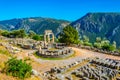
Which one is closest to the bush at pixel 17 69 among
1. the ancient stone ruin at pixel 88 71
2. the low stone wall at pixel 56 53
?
the ancient stone ruin at pixel 88 71

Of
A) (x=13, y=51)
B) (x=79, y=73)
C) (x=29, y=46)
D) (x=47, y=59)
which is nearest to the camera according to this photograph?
(x=79, y=73)

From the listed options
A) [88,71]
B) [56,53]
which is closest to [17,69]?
[88,71]

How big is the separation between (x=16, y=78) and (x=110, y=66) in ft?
81.9

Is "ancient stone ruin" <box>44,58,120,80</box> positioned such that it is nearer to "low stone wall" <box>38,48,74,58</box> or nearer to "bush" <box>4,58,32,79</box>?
"low stone wall" <box>38,48,74,58</box>

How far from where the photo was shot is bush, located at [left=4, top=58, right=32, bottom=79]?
29750 millimetres

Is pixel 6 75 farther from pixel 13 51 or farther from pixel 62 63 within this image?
pixel 13 51

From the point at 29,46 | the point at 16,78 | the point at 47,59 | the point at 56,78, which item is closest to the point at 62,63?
the point at 47,59

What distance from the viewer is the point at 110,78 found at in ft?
132

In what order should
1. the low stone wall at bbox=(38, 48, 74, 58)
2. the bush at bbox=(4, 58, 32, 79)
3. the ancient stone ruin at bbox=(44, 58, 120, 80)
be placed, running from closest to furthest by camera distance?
1. the bush at bbox=(4, 58, 32, 79)
2. the ancient stone ruin at bbox=(44, 58, 120, 80)
3. the low stone wall at bbox=(38, 48, 74, 58)

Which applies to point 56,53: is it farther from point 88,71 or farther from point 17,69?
point 17,69

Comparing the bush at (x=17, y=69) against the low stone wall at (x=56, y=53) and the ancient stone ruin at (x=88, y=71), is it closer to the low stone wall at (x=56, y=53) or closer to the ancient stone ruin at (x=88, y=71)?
the ancient stone ruin at (x=88, y=71)

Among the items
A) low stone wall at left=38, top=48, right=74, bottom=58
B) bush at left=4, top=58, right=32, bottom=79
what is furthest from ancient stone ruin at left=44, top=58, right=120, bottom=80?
bush at left=4, top=58, right=32, bottom=79

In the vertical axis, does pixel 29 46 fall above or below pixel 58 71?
above

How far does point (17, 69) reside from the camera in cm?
3017
